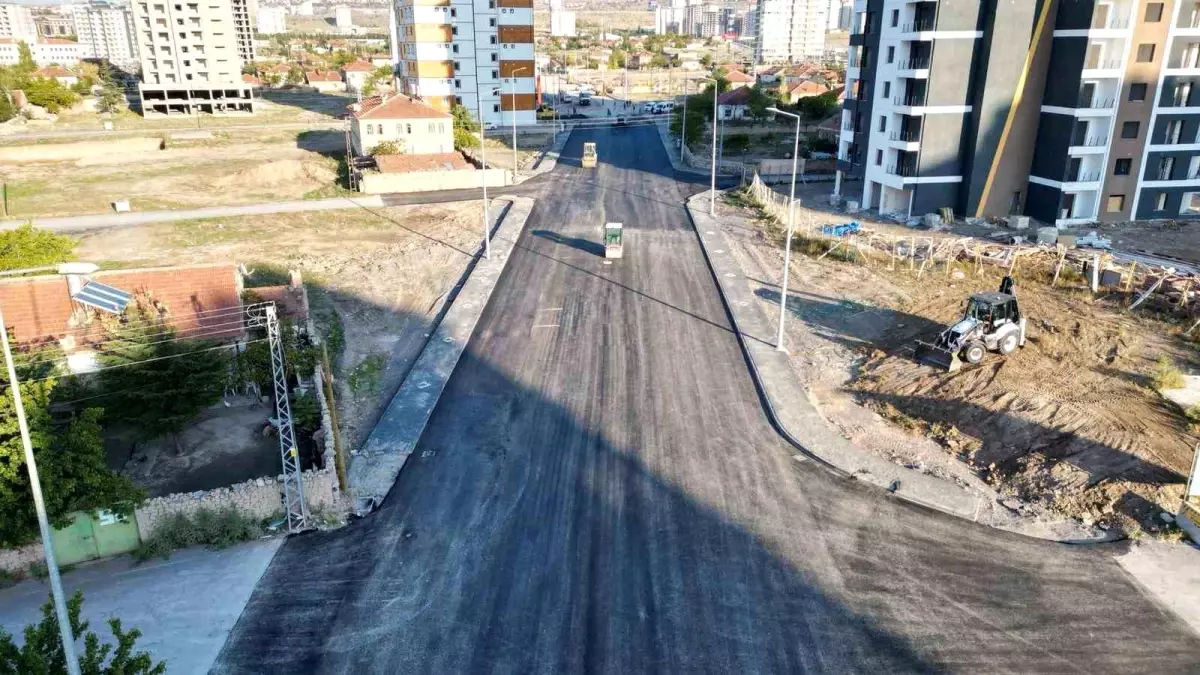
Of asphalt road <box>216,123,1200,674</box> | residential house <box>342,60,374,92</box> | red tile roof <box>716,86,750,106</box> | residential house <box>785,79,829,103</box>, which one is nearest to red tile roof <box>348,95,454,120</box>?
red tile roof <box>716,86,750,106</box>

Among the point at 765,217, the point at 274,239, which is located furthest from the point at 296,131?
the point at 765,217

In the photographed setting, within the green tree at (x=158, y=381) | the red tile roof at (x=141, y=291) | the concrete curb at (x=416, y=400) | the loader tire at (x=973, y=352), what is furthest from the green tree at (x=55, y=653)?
the loader tire at (x=973, y=352)

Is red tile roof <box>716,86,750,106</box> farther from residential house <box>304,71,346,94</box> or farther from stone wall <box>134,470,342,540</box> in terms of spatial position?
stone wall <box>134,470,342,540</box>

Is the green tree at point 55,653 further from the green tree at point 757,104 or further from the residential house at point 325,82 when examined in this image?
the residential house at point 325,82

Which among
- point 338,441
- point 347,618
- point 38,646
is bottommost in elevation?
point 347,618

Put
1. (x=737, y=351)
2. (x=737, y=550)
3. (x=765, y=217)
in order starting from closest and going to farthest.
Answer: (x=737, y=550)
(x=737, y=351)
(x=765, y=217)

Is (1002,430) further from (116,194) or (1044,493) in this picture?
(116,194)

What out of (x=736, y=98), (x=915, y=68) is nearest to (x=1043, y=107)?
(x=915, y=68)
